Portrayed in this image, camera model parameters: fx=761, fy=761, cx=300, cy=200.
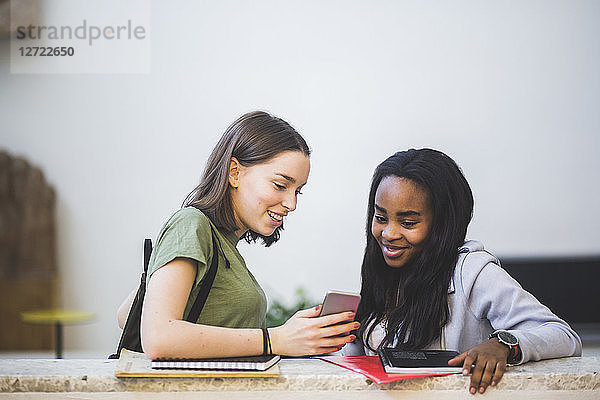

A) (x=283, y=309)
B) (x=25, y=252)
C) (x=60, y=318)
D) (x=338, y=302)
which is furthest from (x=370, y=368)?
(x=25, y=252)

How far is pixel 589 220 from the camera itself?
4.77m

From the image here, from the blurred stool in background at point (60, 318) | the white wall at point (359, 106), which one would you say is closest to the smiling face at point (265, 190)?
the white wall at point (359, 106)

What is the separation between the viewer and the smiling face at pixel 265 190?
6.12 ft

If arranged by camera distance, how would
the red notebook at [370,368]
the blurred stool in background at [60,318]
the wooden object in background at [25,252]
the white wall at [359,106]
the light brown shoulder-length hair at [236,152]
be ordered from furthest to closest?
the wooden object in background at [25,252] → the blurred stool in background at [60,318] → the white wall at [359,106] → the light brown shoulder-length hair at [236,152] → the red notebook at [370,368]

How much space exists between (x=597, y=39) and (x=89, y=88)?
3226 mm

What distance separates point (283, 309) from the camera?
407 centimetres

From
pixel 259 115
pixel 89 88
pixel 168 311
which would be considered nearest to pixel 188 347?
pixel 168 311

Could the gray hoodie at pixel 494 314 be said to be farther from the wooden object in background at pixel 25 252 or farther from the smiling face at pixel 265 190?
the wooden object in background at pixel 25 252

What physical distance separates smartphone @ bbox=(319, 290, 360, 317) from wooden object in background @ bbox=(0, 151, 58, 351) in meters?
4.59

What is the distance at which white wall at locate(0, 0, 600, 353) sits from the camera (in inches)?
164

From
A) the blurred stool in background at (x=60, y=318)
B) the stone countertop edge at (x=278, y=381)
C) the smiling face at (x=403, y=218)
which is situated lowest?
the blurred stool in background at (x=60, y=318)

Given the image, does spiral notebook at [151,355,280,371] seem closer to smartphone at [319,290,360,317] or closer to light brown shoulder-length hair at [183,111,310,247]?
smartphone at [319,290,360,317]

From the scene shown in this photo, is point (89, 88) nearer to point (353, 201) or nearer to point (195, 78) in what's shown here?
point (195, 78)

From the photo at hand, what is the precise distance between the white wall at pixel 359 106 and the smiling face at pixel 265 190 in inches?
89.8
